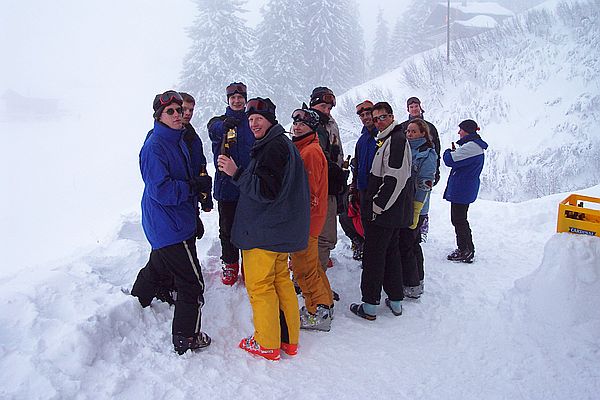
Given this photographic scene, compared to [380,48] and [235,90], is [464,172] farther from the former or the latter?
[380,48]

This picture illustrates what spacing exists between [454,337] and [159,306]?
2.91 m

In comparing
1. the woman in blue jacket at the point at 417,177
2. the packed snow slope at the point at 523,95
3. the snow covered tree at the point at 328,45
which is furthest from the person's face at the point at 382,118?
the snow covered tree at the point at 328,45

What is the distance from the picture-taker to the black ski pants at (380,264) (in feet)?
13.6

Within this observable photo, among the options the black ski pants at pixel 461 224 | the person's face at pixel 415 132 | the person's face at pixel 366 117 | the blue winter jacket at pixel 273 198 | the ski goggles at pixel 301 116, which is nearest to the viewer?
the blue winter jacket at pixel 273 198

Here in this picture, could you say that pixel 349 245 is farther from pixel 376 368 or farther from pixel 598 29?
pixel 598 29

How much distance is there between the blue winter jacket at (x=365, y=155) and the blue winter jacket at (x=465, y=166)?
68.1 inches

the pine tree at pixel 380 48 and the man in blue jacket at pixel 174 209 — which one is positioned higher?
the pine tree at pixel 380 48

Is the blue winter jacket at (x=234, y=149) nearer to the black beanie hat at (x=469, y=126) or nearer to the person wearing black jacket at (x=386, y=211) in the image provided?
the person wearing black jacket at (x=386, y=211)

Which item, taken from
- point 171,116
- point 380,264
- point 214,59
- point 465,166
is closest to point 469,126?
point 465,166

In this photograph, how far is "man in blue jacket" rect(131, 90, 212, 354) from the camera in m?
3.15

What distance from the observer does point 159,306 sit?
378cm

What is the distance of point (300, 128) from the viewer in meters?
3.66

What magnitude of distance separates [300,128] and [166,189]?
1.31m

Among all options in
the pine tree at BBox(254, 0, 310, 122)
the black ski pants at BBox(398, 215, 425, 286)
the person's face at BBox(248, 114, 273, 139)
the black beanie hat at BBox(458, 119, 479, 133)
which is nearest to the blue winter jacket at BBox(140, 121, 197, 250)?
the person's face at BBox(248, 114, 273, 139)
